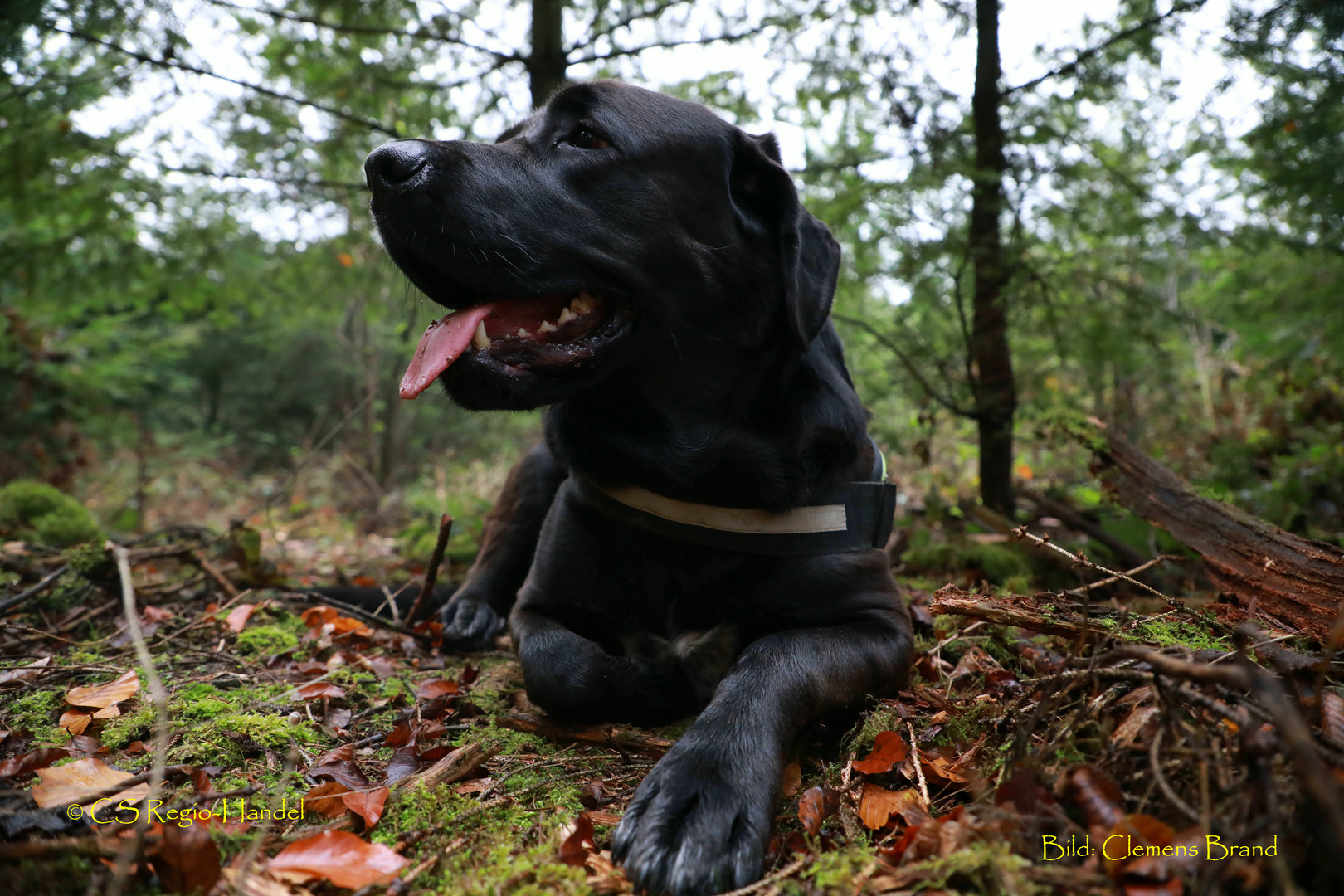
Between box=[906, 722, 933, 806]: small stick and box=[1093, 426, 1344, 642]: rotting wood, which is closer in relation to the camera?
box=[906, 722, 933, 806]: small stick

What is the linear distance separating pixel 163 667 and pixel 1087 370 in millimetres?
4776

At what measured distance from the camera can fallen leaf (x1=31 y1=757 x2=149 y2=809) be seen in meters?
1.54

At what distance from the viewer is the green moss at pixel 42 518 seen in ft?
13.2

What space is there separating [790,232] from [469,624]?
2.12m

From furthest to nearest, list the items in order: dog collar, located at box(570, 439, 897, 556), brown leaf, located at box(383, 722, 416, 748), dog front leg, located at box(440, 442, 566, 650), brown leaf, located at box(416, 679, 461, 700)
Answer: dog front leg, located at box(440, 442, 566, 650)
brown leaf, located at box(416, 679, 461, 700)
dog collar, located at box(570, 439, 897, 556)
brown leaf, located at box(383, 722, 416, 748)

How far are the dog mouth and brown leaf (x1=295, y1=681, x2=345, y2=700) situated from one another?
1.03m

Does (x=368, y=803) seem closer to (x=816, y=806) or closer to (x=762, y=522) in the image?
(x=816, y=806)


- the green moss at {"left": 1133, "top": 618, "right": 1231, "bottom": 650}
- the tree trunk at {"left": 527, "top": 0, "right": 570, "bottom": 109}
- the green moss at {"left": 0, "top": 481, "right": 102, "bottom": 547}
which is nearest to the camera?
the green moss at {"left": 1133, "top": 618, "right": 1231, "bottom": 650}

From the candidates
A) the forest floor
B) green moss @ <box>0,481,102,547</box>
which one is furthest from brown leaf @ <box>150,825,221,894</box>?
green moss @ <box>0,481,102,547</box>

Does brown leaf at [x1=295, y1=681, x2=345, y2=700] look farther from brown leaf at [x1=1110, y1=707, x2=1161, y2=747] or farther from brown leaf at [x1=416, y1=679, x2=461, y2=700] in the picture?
brown leaf at [x1=1110, y1=707, x2=1161, y2=747]

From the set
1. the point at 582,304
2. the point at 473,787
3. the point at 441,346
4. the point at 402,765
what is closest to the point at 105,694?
the point at 402,765

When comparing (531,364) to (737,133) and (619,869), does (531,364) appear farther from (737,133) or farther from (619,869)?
(619,869)

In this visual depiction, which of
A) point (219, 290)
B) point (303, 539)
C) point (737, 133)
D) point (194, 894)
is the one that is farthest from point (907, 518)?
point (303, 539)

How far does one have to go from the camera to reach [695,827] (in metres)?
1.49
